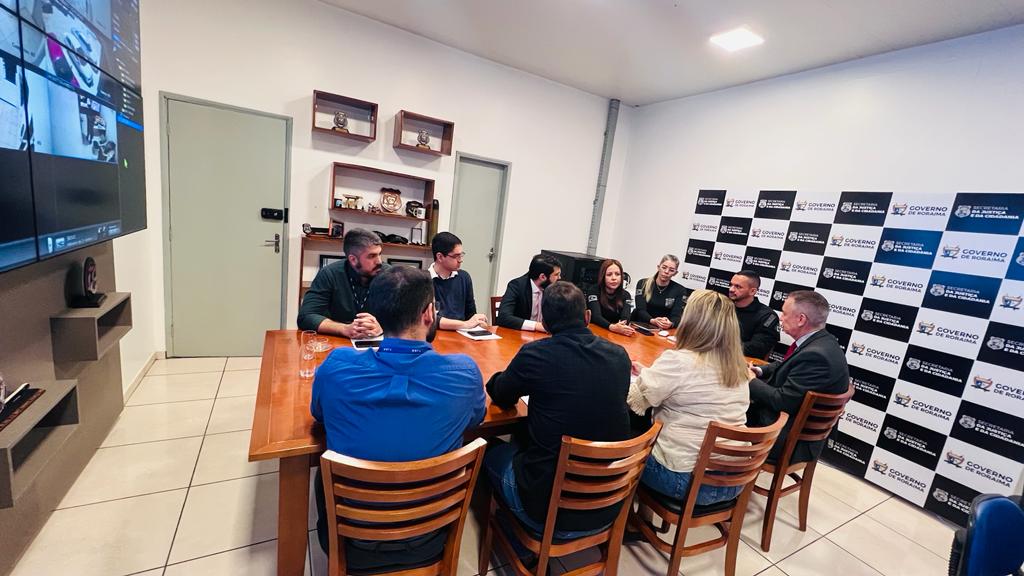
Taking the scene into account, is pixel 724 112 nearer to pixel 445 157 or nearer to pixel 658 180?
pixel 658 180

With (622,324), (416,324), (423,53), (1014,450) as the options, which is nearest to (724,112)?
(622,324)

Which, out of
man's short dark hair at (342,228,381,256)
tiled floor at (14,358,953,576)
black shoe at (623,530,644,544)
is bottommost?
tiled floor at (14,358,953,576)

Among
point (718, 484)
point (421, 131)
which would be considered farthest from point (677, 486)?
point (421, 131)

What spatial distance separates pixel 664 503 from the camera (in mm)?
1834

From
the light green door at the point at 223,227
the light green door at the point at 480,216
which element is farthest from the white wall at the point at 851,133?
the light green door at the point at 223,227

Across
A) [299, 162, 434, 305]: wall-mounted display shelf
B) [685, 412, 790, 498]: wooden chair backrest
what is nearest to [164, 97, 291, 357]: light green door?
[299, 162, 434, 305]: wall-mounted display shelf

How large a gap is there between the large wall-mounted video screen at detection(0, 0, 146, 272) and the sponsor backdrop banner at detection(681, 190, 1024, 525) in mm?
4679

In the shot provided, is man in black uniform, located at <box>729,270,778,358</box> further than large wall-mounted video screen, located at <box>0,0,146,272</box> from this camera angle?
Yes

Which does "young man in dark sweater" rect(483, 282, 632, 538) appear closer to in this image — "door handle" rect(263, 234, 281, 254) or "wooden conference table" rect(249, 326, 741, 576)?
"wooden conference table" rect(249, 326, 741, 576)

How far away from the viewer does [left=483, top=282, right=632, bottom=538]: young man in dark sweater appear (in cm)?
149

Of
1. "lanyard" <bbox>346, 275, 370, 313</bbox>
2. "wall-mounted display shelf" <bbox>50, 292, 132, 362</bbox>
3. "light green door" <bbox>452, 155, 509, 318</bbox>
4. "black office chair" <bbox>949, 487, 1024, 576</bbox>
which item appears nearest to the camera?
"black office chair" <bbox>949, 487, 1024, 576</bbox>

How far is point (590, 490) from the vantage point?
1.47 m

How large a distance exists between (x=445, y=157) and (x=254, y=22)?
194 centimetres

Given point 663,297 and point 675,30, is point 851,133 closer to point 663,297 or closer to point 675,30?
point 675,30
